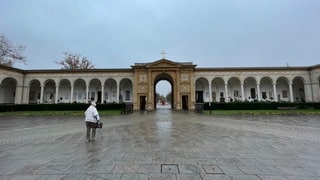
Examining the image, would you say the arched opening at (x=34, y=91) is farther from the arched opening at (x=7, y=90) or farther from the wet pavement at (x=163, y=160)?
the wet pavement at (x=163, y=160)

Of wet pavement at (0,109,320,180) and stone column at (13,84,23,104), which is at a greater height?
stone column at (13,84,23,104)

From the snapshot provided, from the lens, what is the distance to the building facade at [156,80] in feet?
102

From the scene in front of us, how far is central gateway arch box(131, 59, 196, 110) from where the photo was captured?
31.0 metres

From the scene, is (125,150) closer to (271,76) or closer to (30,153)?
(30,153)

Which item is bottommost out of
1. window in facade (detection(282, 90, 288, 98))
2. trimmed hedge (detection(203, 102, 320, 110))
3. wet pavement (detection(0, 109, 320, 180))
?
wet pavement (detection(0, 109, 320, 180))

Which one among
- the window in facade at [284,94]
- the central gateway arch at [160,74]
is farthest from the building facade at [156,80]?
the window in facade at [284,94]

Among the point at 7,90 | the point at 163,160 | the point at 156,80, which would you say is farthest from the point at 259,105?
the point at 7,90

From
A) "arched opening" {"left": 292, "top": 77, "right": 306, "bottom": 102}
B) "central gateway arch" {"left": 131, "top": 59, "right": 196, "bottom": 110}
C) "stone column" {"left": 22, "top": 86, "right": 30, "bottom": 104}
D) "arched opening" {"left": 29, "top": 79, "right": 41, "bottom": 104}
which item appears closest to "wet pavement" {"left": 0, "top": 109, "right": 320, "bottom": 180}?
"central gateway arch" {"left": 131, "top": 59, "right": 196, "bottom": 110}

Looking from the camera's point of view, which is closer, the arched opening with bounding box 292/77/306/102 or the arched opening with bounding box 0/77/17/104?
the arched opening with bounding box 0/77/17/104

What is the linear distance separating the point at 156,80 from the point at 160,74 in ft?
9.04

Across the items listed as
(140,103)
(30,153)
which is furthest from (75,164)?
(140,103)

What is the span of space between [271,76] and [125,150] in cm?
3524

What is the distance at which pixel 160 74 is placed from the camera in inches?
1250

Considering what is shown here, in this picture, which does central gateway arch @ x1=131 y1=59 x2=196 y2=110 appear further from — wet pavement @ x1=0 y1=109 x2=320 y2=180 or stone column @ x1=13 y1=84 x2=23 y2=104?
wet pavement @ x1=0 y1=109 x2=320 y2=180
